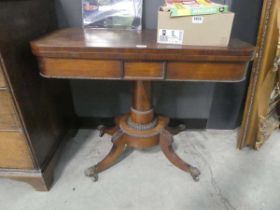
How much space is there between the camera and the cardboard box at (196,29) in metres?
0.77

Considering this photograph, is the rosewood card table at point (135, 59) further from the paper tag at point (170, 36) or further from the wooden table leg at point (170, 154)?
the wooden table leg at point (170, 154)

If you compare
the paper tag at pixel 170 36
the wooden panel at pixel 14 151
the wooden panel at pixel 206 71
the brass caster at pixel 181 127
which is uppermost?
the paper tag at pixel 170 36

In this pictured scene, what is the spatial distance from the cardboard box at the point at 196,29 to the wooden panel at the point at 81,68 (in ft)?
0.71

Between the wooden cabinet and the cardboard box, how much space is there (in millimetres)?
551

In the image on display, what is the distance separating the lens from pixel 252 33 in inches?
48.0

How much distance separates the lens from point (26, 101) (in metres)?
0.91

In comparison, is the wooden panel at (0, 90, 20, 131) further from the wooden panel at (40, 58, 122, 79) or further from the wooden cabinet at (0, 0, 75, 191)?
the wooden panel at (40, 58, 122, 79)

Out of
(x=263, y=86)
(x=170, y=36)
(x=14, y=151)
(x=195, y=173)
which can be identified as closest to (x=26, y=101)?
(x=14, y=151)

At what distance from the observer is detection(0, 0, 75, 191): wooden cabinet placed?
800mm

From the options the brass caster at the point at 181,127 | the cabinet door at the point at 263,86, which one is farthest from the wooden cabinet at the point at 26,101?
the cabinet door at the point at 263,86

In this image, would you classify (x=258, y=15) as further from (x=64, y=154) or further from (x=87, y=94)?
(x=64, y=154)

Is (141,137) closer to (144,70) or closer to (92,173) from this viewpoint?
(92,173)

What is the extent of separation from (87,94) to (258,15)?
1116 mm

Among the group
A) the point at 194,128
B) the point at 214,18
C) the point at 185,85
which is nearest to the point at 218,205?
the point at 194,128
